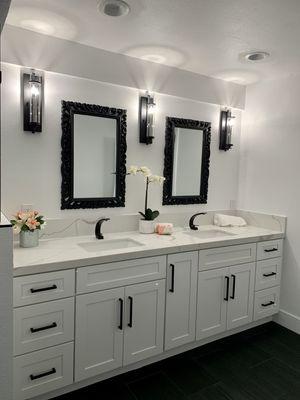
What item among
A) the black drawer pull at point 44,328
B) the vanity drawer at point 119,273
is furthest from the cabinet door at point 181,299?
the black drawer pull at point 44,328

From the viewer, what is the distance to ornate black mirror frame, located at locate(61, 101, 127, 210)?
7.82 ft

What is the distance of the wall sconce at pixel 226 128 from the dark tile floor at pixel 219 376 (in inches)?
72.4

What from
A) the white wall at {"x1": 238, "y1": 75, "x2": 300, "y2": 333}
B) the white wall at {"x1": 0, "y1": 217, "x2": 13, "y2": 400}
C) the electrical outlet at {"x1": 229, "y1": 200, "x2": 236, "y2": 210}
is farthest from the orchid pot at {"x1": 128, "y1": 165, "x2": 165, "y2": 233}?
the white wall at {"x1": 0, "y1": 217, "x2": 13, "y2": 400}

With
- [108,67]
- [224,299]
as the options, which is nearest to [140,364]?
[224,299]

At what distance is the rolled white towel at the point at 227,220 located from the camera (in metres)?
3.13

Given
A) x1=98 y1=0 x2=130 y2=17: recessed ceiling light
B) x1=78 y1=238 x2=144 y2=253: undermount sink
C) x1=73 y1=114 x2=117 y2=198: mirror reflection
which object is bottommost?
x1=78 y1=238 x2=144 y2=253: undermount sink

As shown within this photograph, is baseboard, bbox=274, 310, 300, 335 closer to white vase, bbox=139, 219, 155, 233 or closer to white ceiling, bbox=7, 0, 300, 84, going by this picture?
white vase, bbox=139, 219, 155, 233

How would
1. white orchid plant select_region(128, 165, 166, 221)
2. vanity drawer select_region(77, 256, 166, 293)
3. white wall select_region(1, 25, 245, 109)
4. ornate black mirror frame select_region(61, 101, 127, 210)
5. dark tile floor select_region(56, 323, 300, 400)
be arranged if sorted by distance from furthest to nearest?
white orchid plant select_region(128, 165, 166, 221)
ornate black mirror frame select_region(61, 101, 127, 210)
white wall select_region(1, 25, 245, 109)
dark tile floor select_region(56, 323, 300, 400)
vanity drawer select_region(77, 256, 166, 293)

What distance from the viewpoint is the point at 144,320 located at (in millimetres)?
2184

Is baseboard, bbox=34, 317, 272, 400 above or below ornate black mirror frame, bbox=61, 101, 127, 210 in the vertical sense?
below

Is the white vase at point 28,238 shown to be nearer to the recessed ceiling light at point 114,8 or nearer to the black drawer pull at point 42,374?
the black drawer pull at point 42,374

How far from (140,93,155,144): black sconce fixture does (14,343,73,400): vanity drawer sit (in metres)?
1.70

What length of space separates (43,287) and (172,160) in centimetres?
164

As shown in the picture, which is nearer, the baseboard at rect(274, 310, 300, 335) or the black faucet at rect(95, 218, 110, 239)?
the black faucet at rect(95, 218, 110, 239)
